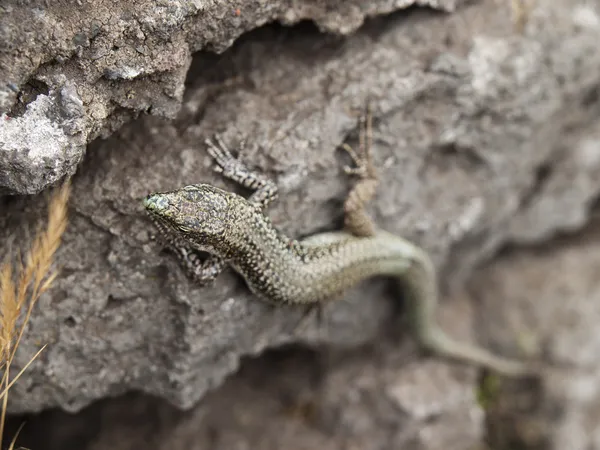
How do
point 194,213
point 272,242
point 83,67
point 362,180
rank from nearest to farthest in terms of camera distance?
1. point 83,67
2. point 194,213
3. point 272,242
4. point 362,180

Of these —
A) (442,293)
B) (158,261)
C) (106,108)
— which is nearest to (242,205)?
(158,261)

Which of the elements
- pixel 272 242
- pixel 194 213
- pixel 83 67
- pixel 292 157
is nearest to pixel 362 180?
pixel 292 157

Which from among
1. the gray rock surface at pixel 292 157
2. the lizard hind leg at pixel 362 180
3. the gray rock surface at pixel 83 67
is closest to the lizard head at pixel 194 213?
the gray rock surface at pixel 292 157

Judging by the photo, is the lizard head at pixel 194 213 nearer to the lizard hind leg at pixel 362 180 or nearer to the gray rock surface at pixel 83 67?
the gray rock surface at pixel 83 67

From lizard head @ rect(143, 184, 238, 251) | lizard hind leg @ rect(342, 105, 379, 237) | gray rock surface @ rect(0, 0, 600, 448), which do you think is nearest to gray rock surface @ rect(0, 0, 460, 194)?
gray rock surface @ rect(0, 0, 600, 448)

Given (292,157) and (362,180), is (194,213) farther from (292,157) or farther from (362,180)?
(362,180)

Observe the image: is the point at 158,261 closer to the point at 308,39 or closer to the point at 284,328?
the point at 284,328
